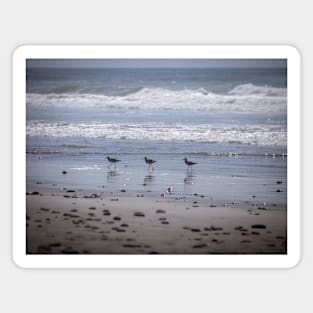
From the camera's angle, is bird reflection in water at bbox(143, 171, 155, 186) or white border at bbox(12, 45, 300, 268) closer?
white border at bbox(12, 45, 300, 268)

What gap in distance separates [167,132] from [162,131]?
0.04 meters

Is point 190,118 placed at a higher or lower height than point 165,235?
higher

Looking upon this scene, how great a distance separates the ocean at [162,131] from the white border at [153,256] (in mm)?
67

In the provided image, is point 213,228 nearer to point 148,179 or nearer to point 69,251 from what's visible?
point 148,179

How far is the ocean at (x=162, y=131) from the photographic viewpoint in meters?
5.04

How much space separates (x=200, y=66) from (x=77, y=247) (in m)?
1.49

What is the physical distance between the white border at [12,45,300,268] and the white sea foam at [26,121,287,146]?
0.16 m

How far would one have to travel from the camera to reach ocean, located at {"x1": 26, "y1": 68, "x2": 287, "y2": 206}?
5039 millimetres

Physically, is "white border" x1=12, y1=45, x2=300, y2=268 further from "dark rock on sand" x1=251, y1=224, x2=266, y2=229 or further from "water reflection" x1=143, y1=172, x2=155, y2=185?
"water reflection" x1=143, y1=172, x2=155, y2=185

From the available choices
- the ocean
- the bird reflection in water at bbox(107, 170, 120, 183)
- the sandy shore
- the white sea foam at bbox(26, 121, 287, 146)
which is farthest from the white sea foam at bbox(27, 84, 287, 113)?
the sandy shore

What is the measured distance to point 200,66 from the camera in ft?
16.5

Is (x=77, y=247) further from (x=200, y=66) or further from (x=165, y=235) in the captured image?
(x=200, y=66)

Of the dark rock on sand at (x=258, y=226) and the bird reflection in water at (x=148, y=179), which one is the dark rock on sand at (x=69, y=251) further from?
the dark rock on sand at (x=258, y=226)
